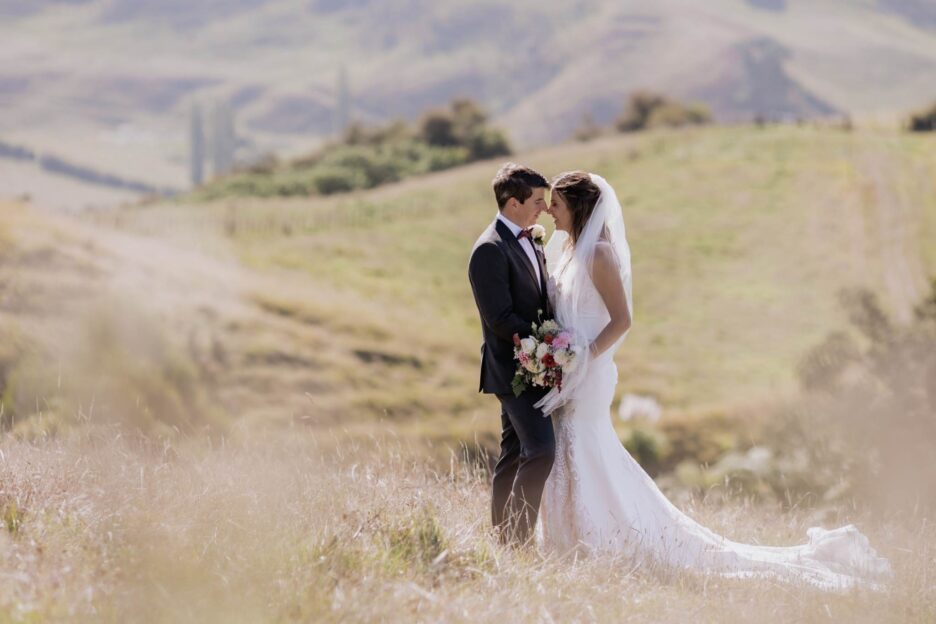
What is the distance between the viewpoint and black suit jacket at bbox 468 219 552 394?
18.3 feet

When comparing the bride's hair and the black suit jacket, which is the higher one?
the bride's hair

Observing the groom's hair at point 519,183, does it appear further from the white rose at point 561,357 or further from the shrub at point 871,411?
the shrub at point 871,411

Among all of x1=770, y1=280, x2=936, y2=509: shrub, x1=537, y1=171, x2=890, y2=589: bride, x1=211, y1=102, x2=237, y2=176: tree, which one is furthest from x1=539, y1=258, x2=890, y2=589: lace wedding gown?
x1=211, y1=102, x2=237, y2=176: tree

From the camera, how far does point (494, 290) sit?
5.57 m

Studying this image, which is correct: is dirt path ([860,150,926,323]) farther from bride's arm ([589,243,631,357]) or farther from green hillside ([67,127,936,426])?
bride's arm ([589,243,631,357])

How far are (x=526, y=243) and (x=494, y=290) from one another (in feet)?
1.35

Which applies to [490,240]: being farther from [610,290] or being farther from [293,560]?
[293,560]

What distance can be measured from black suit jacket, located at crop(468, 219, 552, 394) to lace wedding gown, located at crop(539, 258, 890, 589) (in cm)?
34

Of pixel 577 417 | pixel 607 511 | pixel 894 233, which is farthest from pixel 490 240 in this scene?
pixel 894 233

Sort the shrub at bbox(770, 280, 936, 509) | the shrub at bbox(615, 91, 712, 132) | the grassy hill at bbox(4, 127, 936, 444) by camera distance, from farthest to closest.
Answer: the shrub at bbox(615, 91, 712, 132)
the grassy hill at bbox(4, 127, 936, 444)
the shrub at bbox(770, 280, 936, 509)

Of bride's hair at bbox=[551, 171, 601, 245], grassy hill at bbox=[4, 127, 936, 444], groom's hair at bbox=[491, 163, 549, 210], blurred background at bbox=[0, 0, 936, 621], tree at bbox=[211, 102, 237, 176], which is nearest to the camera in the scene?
blurred background at bbox=[0, 0, 936, 621]

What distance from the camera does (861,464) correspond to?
17625mm

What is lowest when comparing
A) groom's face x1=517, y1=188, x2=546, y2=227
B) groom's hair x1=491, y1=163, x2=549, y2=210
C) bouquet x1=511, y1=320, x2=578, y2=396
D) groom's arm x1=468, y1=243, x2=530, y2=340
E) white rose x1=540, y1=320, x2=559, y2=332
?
bouquet x1=511, y1=320, x2=578, y2=396

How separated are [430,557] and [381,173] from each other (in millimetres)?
52199
